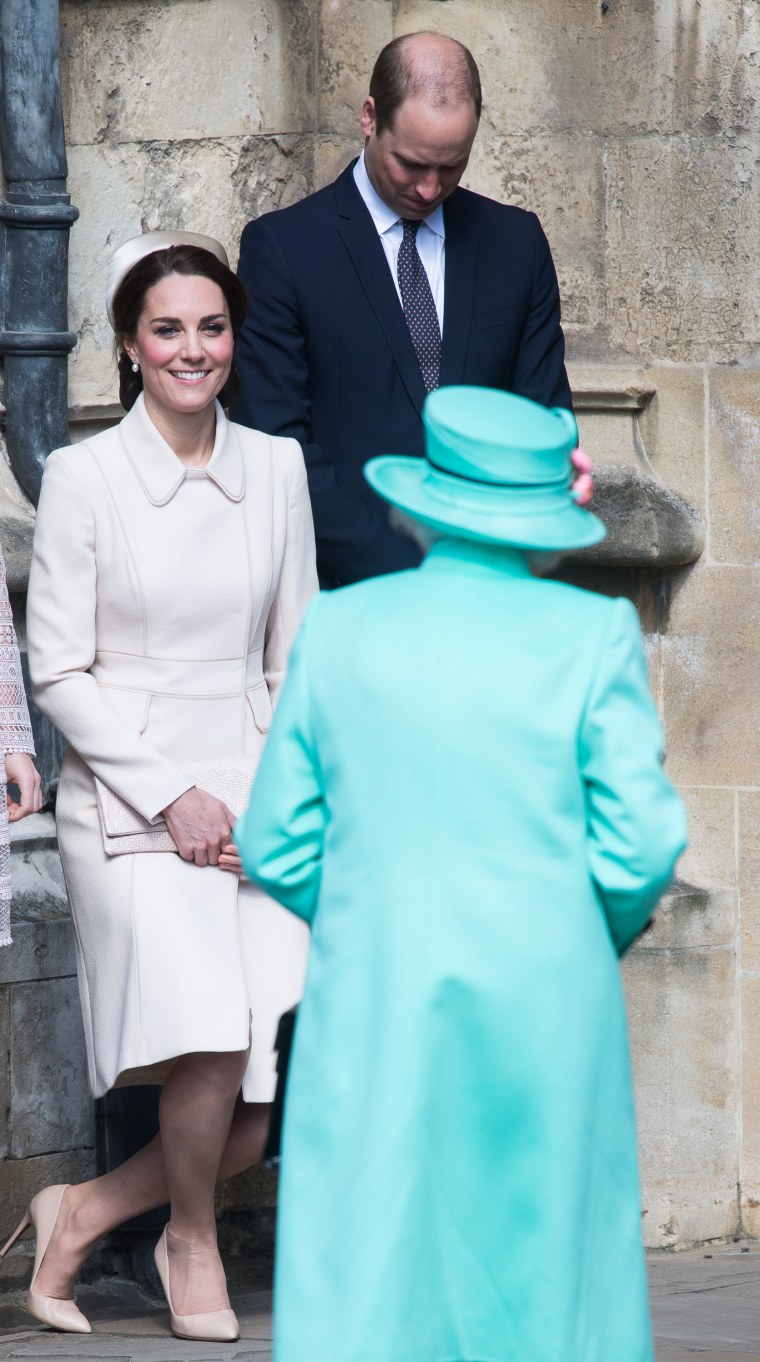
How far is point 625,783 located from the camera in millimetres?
2617

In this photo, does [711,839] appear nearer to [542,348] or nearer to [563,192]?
[542,348]

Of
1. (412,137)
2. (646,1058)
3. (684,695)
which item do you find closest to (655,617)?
(684,695)

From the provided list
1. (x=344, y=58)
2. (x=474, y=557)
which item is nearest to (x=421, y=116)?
(x=344, y=58)

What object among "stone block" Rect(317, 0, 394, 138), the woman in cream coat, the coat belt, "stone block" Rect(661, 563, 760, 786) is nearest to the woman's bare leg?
the woman in cream coat

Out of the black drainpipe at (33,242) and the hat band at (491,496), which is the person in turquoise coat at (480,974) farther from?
the black drainpipe at (33,242)

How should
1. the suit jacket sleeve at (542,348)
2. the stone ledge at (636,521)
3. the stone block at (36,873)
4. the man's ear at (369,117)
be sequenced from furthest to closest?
the stone ledge at (636,521) < the stone block at (36,873) < the suit jacket sleeve at (542,348) < the man's ear at (369,117)

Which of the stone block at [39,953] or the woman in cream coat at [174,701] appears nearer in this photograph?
the woman in cream coat at [174,701]

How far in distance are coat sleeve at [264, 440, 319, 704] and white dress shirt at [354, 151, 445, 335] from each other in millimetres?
499

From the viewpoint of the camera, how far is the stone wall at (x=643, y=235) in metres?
5.28

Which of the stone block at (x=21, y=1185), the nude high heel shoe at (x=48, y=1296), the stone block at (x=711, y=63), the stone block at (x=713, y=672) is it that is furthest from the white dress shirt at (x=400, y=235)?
the stone block at (x=21, y=1185)

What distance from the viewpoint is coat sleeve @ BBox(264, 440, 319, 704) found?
4.29m

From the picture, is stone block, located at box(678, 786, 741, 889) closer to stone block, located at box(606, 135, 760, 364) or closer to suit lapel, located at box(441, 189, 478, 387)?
stone block, located at box(606, 135, 760, 364)

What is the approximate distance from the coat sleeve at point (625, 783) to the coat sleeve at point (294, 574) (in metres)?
1.66

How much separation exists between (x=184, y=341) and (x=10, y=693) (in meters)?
0.74
